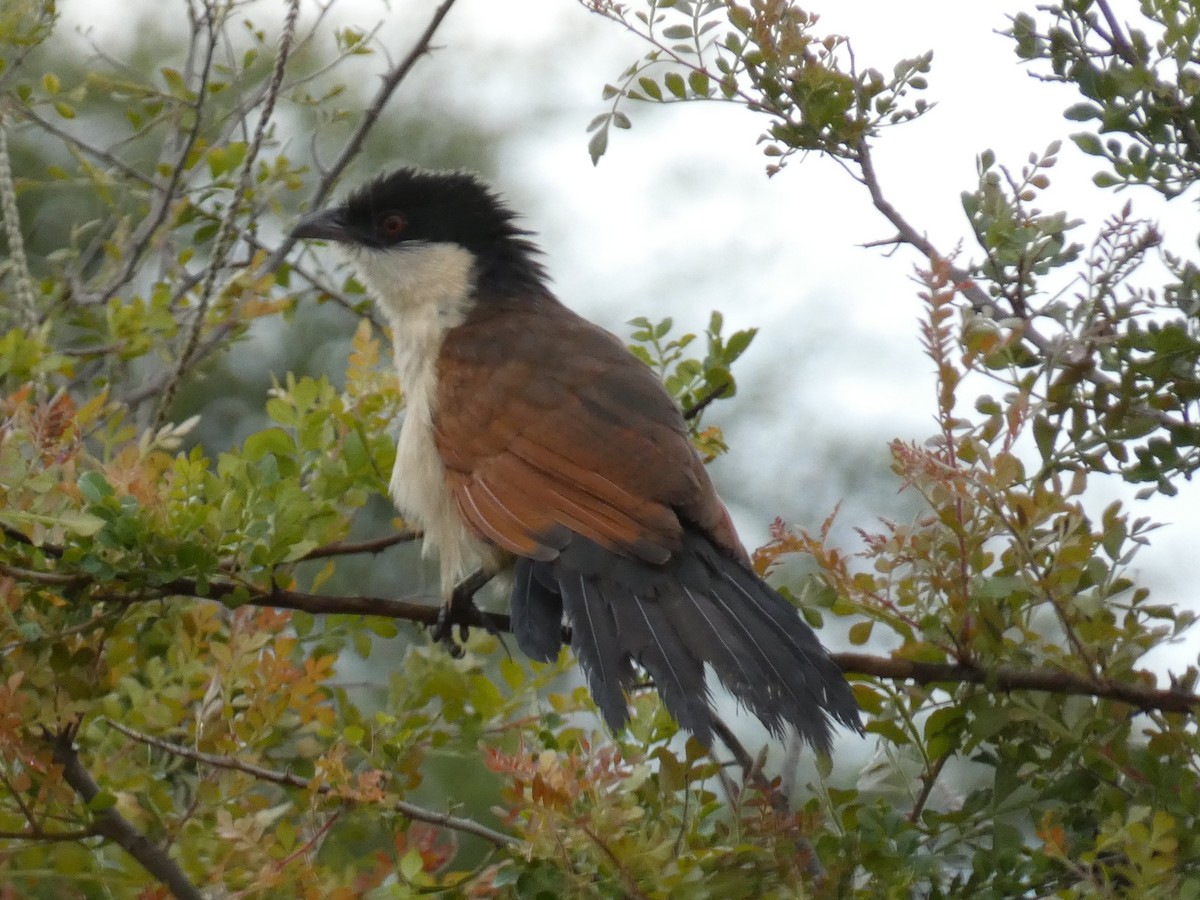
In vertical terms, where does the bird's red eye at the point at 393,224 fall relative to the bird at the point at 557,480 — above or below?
above

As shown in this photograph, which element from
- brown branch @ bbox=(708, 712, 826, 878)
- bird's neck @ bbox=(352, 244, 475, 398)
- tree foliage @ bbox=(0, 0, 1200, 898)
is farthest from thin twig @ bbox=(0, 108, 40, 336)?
brown branch @ bbox=(708, 712, 826, 878)

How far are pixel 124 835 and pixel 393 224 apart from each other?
1862mm

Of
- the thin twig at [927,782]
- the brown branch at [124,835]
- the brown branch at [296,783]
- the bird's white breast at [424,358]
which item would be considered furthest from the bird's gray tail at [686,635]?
the brown branch at [124,835]

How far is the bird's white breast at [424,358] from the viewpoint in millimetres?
2721

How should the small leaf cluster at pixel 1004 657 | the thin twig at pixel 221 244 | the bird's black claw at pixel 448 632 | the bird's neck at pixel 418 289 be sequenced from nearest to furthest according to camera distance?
the small leaf cluster at pixel 1004 657, the thin twig at pixel 221 244, the bird's black claw at pixel 448 632, the bird's neck at pixel 418 289

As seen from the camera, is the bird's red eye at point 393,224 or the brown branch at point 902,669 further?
the bird's red eye at point 393,224

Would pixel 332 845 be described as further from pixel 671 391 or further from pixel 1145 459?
pixel 1145 459

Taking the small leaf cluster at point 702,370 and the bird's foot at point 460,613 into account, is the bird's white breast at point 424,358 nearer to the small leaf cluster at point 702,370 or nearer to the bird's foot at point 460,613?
the bird's foot at point 460,613

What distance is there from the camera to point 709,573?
2287mm

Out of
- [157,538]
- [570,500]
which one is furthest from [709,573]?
[157,538]

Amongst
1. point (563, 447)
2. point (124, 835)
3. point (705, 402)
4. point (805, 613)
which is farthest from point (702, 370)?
point (124, 835)

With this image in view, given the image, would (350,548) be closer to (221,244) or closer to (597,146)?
(221,244)

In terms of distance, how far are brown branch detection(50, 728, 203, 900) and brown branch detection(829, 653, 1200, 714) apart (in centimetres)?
94

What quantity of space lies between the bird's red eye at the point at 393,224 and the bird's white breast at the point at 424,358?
0.23ft
